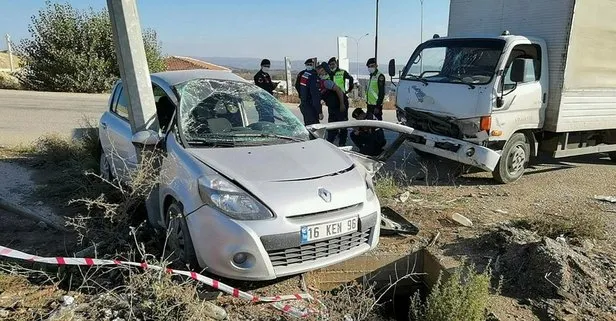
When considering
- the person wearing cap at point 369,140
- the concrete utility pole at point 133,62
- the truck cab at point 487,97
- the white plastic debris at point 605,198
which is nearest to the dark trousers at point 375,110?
the person wearing cap at point 369,140

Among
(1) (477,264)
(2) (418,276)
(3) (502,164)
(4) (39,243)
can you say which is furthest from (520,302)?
(4) (39,243)

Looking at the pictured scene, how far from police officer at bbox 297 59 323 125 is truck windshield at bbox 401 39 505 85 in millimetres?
1863

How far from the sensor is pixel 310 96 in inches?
350

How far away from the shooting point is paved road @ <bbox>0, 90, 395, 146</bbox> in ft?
32.9

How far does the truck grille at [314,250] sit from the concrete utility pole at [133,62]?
1.99 m

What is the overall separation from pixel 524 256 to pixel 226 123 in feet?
9.50

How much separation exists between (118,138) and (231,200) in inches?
98.2

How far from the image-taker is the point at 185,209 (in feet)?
11.1

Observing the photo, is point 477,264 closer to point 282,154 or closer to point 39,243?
point 282,154

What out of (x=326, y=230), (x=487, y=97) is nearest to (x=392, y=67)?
→ (x=487, y=97)

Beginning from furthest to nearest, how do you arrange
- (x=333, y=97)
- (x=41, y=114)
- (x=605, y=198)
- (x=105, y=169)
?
(x=41, y=114) < (x=333, y=97) < (x=605, y=198) < (x=105, y=169)

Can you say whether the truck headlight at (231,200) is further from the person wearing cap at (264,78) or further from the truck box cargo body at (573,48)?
the person wearing cap at (264,78)

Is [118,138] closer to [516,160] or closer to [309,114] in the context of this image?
[309,114]

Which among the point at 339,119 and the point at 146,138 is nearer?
the point at 146,138
